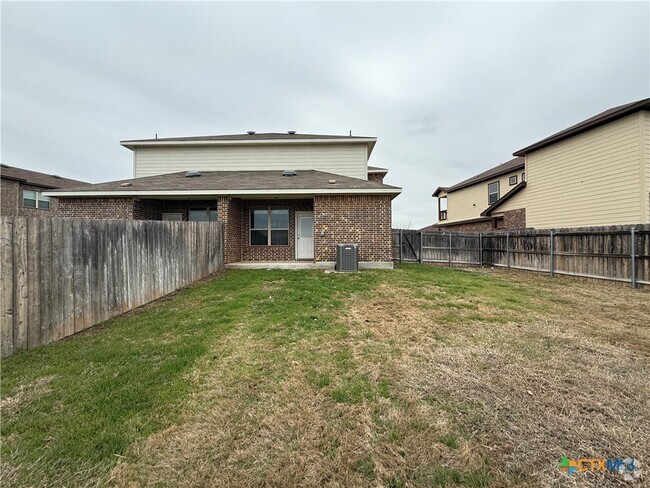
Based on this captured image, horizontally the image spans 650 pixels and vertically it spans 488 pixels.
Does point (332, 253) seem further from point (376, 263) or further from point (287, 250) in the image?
point (287, 250)

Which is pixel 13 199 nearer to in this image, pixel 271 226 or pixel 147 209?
→ pixel 147 209

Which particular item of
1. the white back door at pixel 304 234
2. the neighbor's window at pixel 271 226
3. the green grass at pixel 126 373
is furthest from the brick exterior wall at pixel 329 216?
the green grass at pixel 126 373

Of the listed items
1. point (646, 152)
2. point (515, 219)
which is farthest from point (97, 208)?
point (515, 219)

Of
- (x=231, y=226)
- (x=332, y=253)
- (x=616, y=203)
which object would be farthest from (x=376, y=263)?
(x=616, y=203)

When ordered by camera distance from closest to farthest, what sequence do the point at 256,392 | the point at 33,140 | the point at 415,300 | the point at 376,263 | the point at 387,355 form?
the point at 256,392 < the point at 387,355 < the point at 415,300 < the point at 376,263 < the point at 33,140

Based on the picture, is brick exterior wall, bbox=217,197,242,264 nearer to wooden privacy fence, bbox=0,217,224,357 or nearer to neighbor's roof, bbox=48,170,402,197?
neighbor's roof, bbox=48,170,402,197

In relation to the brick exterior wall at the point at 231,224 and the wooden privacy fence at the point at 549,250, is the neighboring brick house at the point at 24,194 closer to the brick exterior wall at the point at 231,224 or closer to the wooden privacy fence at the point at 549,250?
the brick exterior wall at the point at 231,224

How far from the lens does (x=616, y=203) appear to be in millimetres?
11578

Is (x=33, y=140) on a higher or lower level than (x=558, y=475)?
higher

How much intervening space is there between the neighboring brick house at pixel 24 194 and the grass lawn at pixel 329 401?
72.9 feet

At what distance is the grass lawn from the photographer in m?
1.94

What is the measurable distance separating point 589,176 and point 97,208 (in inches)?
832

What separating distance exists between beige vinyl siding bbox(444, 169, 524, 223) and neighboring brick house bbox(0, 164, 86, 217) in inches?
1232

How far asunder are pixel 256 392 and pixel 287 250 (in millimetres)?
9421
